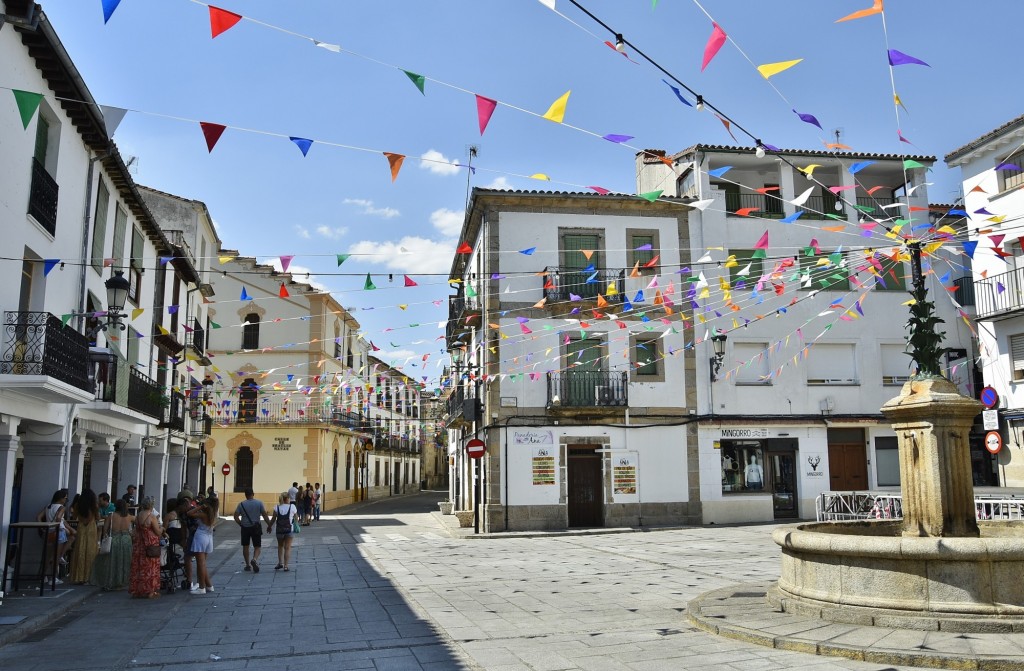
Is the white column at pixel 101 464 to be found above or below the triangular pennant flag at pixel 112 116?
below

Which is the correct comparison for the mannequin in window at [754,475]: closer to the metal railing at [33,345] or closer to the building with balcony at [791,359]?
the building with balcony at [791,359]

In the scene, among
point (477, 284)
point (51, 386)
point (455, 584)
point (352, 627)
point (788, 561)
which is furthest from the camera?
point (477, 284)

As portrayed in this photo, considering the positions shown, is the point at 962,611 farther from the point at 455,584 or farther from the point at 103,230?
the point at 103,230

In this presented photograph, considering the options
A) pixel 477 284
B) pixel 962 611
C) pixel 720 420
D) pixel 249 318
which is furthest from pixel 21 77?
pixel 249 318

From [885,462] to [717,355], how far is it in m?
6.17

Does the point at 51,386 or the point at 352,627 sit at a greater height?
the point at 51,386

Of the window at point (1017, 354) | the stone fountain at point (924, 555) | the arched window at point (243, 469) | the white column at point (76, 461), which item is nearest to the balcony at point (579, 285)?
the window at point (1017, 354)

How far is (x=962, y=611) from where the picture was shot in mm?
7164

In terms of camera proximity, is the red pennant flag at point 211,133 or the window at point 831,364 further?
the window at point 831,364

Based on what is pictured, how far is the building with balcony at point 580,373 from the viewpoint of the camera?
2323 centimetres

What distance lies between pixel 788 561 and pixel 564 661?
281 cm

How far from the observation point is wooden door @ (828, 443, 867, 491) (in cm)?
2462

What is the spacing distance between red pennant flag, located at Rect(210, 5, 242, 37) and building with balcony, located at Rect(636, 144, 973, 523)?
722 inches

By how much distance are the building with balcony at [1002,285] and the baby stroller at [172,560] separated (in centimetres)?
1892
